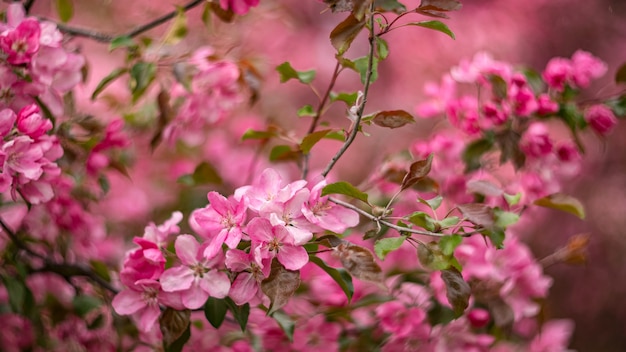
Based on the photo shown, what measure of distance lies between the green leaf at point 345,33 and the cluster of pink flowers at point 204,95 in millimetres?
352

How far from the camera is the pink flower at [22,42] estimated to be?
0.71 metres

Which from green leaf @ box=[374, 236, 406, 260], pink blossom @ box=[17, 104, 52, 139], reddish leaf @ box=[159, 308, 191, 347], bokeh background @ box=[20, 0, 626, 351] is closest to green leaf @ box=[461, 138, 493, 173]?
green leaf @ box=[374, 236, 406, 260]

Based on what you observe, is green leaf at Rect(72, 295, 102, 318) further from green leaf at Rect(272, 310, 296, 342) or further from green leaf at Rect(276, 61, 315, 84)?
green leaf at Rect(276, 61, 315, 84)

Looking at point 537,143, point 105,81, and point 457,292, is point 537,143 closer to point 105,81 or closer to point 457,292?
point 457,292

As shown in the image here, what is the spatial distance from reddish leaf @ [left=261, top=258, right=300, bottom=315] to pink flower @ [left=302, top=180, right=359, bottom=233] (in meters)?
0.06

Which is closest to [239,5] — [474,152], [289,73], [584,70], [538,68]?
[289,73]

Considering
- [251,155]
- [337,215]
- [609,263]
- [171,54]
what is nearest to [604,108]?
[337,215]

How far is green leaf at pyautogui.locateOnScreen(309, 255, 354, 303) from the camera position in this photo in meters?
0.68

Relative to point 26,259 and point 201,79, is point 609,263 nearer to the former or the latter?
point 201,79

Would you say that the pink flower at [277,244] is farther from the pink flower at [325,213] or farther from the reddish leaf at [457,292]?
the reddish leaf at [457,292]

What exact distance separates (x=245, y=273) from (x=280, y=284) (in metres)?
0.05

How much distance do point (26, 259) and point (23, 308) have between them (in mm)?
140

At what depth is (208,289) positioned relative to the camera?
65 centimetres

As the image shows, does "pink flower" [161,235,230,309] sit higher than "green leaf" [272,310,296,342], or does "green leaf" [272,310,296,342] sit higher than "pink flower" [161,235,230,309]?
"pink flower" [161,235,230,309]
